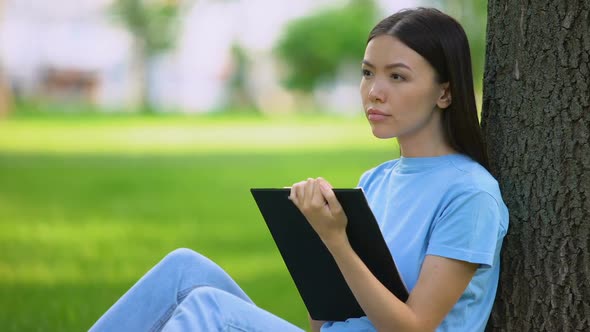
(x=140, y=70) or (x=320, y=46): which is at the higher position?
(x=320, y=46)

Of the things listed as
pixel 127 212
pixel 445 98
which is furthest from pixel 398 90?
pixel 127 212

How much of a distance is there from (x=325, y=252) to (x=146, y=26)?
2525 inches

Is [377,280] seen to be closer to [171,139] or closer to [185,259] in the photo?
[185,259]

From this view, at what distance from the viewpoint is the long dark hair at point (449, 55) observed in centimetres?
280

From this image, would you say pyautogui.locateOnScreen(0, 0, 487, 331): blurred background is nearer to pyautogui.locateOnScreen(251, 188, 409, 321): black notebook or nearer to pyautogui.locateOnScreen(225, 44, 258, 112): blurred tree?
pyautogui.locateOnScreen(251, 188, 409, 321): black notebook

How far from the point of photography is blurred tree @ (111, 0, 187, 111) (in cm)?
6500

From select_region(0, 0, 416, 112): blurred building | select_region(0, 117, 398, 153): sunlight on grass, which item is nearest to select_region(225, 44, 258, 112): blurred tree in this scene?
select_region(0, 0, 416, 112): blurred building

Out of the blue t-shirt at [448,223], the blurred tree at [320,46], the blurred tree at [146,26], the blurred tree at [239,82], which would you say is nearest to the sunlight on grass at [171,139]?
the blue t-shirt at [448,223]

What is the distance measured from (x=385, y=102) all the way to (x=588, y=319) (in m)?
0.78

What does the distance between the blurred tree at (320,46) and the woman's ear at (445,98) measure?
6731 centimetres

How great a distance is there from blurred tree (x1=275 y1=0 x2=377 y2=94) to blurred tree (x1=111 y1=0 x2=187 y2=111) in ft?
25.6

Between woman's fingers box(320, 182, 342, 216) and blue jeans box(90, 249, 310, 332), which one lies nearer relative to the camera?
woman's fingers box(320, 182, 342, 216)

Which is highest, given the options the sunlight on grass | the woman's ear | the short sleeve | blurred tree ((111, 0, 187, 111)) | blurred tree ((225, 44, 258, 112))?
the woman's ear

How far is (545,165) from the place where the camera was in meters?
2.98
